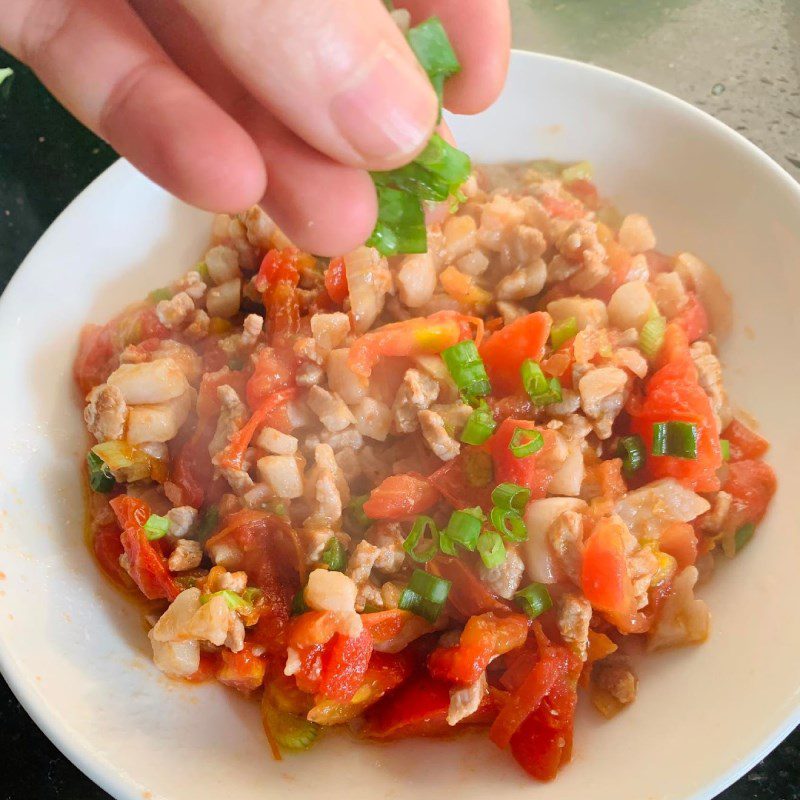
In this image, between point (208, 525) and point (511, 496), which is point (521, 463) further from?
point (208, 525)

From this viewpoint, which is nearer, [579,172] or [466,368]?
[466,368]

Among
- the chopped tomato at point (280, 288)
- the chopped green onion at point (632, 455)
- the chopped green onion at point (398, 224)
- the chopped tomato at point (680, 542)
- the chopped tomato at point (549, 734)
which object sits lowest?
the chopped tomato at point (680, 542)

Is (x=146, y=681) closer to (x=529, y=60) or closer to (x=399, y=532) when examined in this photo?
(x=399, y=532)

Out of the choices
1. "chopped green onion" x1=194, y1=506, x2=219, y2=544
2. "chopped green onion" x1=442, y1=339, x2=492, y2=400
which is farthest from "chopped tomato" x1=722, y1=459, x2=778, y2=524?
"chopped green onion" x1=194, y1=506, x2=219, y2=544

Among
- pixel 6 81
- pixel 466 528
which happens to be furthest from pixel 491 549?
pixel 6 81

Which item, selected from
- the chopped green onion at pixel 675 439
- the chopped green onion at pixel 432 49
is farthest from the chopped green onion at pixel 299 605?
the chopped green onion at pixel 432 49

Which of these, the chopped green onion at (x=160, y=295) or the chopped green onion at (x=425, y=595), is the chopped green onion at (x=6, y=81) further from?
the chopped green onion at (x=425, y=595)

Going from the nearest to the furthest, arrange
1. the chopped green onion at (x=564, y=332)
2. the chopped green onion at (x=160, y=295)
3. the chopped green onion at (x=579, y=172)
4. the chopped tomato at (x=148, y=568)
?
the chopped tomato at (x=148, y=568) → the chopped green onion at (x=564, y=332) → the chopped green onion at (x=160, y=295) → the chopped green onion at (x=579, y=172)
